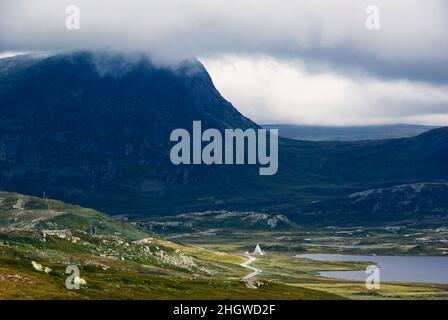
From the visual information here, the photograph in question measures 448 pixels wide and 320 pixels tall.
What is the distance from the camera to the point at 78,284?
194 meters
